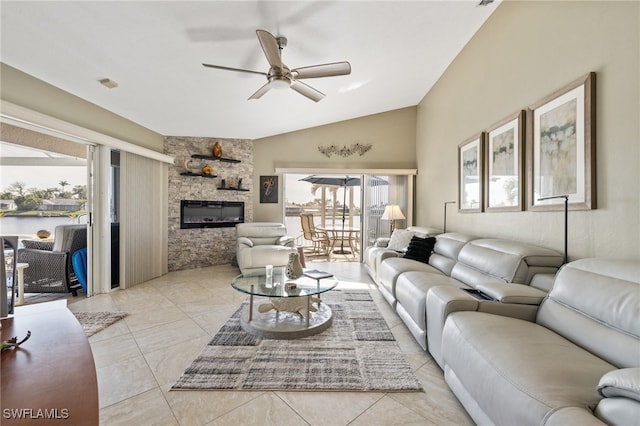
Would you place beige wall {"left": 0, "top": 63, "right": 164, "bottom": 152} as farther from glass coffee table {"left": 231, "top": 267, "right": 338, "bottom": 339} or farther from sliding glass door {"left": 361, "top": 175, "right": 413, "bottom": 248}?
sliding glass door {"left": 361, "top": 175, "right": 413, "bottom": 248}

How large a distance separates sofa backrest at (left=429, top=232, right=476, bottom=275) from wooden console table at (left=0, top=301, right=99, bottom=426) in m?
2.94

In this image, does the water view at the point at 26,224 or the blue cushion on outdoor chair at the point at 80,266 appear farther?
the water view at the point at 26,224

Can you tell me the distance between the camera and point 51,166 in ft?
16.6

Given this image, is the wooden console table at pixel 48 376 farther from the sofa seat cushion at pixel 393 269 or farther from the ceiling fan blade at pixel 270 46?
the sofa seat cushion at pixel 393 269

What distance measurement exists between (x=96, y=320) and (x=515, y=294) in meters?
3.71

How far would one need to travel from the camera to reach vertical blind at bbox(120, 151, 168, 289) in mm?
3932

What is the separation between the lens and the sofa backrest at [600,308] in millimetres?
Result: 1207

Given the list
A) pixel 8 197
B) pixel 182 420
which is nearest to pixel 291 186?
pixel 8 197

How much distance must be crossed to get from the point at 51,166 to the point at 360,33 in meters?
5.94

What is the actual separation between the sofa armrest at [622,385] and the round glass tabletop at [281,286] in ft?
6.24

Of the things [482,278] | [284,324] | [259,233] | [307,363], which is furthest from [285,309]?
[259,233]

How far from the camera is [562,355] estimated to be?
1.23m

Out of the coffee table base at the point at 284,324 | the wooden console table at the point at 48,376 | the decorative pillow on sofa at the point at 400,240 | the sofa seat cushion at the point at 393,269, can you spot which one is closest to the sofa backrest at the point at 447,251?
the sofa seat cushion at the point at 393,269

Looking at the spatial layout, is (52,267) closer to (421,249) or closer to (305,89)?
(305,89)
